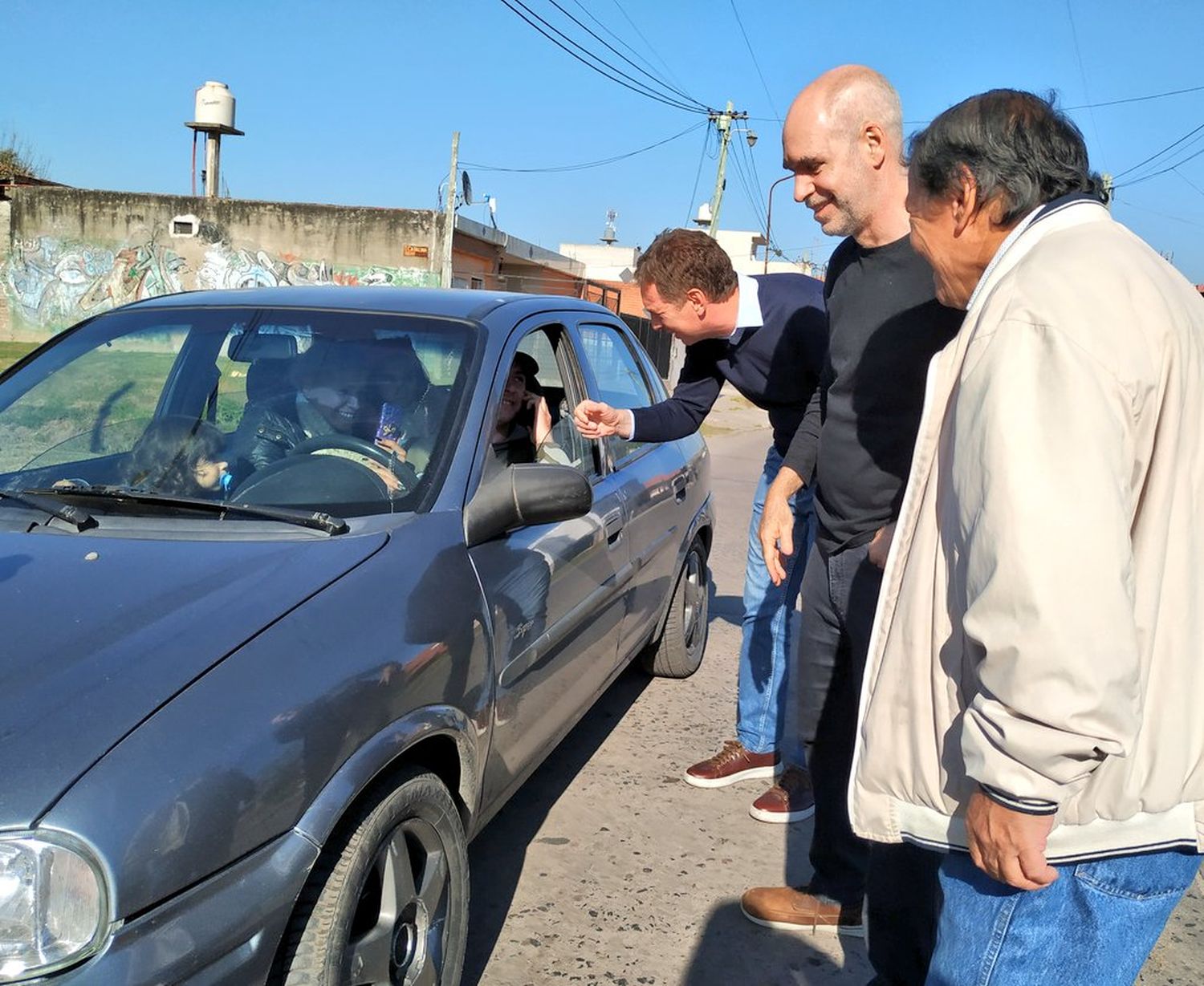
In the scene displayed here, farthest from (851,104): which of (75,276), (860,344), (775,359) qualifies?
(75,276)

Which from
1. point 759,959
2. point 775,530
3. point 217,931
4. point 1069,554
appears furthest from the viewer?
point 775,530

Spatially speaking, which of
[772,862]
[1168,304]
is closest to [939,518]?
[1168,304]

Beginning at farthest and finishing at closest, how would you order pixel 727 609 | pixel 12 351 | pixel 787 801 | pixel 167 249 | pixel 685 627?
1. pixel 167 249
2. pixel 12 351
3. pixel 727 609
4. pixel 685 627
5. pixel 787 801

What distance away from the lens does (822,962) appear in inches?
110

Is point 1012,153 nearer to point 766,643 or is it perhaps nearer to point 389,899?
point 389,899

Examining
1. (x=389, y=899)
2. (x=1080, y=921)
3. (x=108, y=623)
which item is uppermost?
(x=108, y=623)

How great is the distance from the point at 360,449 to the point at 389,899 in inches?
44.3

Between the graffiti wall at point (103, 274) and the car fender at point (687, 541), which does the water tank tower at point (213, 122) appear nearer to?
the graffiti wall at point (103, 274)

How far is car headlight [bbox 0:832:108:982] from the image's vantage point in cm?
141

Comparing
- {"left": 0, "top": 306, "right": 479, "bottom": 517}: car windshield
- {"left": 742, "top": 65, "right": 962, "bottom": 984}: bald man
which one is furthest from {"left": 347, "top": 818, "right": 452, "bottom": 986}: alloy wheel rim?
{"left": 742, "top": 65, "right": 962, "bottom": 984}: bald man

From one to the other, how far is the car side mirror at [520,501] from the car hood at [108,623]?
0.30m

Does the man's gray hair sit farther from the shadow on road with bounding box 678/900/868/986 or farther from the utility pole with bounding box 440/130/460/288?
the utility pole with bounding box 440/130/460/288

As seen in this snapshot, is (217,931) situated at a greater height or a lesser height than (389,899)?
greater

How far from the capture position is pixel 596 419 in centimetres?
340
